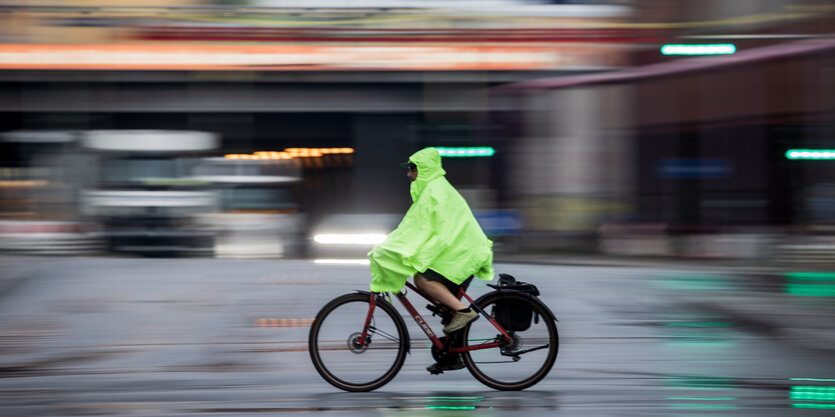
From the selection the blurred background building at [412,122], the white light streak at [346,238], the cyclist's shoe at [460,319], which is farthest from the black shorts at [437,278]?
the white light streak at [346,238]

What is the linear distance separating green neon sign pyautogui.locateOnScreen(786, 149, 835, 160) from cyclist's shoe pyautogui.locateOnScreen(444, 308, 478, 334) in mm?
10451

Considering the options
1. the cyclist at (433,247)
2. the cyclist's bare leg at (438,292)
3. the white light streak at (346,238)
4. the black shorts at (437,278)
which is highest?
the cyclist at (433,247)

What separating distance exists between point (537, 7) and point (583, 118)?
351cm

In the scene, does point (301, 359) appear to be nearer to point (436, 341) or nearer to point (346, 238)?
point (436, 341)

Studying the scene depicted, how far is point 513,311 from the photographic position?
5.91 metres

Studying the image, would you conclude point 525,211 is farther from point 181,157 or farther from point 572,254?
point 181,157

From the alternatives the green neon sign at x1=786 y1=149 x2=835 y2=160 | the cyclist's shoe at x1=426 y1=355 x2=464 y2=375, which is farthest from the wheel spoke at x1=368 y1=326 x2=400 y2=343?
the green neon sign at x1=786 y1=149 x2=835 y2=160

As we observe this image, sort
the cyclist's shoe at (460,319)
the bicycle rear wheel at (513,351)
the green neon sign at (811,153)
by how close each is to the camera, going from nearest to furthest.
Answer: the cyclist's shoe at (460,319) < the bicycle rear wheel at (513,351) < the green neon sign at (811,153)

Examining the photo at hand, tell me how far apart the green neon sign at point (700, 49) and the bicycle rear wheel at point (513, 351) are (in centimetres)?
1087

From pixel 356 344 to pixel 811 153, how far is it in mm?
11001

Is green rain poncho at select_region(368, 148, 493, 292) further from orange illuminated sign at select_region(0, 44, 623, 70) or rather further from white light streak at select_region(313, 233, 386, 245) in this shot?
orange illuminated sign at select_region(0, 44, 623, 70)

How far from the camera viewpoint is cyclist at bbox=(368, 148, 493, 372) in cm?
566

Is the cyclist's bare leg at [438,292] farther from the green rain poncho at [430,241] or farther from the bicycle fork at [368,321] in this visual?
the bicycle fork at [368,321]

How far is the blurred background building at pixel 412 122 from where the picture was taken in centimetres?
1502
